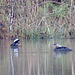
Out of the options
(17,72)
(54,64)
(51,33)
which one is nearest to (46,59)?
(54,64)

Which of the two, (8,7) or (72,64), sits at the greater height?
(8,7)

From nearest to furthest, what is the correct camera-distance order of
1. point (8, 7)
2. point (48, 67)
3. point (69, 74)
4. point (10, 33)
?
point (69, 74) < point (48, 67) < point (10, 33) < point (8, 7)

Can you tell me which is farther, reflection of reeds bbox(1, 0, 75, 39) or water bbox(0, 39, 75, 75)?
reflection of reeds bbox(1, 0, 75, 39)

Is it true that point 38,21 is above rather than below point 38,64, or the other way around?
above

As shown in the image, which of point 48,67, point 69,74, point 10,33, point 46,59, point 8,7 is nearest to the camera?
point 69,74

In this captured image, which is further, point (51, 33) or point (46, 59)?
point (51, 33)

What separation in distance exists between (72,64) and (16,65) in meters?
1.42

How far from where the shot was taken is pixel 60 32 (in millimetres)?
18172

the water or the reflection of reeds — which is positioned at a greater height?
the reflection of reeds

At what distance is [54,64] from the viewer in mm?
8445

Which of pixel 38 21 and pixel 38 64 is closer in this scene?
pixel 38 64

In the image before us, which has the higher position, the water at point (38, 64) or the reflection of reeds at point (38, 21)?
the reflection of reeds at point (38, 21)

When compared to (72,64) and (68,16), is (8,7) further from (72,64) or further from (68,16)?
(72,64)

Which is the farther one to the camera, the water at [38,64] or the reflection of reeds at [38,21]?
the reflection of reeds at [38,21]
